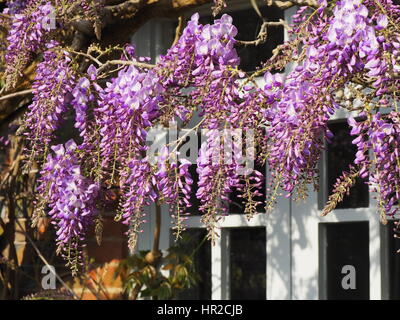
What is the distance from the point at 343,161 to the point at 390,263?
0.38 metres

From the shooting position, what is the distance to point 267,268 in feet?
9.83

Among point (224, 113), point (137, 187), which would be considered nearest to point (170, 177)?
point (137, 187)

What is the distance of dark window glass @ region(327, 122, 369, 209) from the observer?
2873mm

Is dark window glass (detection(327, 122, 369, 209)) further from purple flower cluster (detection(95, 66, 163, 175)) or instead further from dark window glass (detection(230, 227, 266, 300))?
purple flower cluster (detection(95, 66, 163, 175))

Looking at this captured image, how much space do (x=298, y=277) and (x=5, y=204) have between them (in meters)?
1.33

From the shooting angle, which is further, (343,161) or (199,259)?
(199,259)

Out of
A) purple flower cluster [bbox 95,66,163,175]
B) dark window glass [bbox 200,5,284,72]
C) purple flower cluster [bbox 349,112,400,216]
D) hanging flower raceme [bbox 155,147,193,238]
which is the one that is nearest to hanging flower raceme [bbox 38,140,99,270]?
purple flower cluster [bbox 95,66,163,175]

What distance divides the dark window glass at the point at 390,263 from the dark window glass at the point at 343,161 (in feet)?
0.47

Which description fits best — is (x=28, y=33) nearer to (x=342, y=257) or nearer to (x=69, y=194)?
(x=69, y=194)

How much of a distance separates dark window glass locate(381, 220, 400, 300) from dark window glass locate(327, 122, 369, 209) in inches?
5.6

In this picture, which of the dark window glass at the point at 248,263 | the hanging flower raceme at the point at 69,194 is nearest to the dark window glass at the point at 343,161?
the dark window glass at the point at 248,263

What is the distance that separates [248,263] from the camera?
313 centimetres

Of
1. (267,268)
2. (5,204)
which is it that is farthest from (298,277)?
(5,204)
